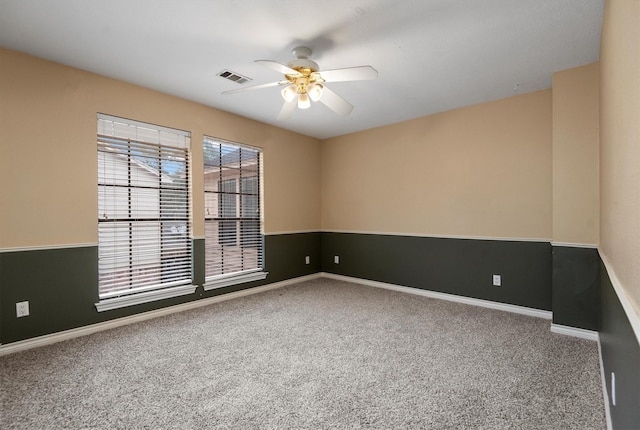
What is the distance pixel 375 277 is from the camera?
4965 mm

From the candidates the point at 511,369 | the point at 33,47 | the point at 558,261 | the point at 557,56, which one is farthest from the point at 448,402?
the point at 33,47

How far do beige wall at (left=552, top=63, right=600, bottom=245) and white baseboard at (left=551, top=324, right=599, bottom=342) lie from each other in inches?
32.2

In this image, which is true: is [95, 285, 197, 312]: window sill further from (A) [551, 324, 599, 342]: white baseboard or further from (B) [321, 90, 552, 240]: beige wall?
(A) [551, 324, 599, 342]: white baseboard

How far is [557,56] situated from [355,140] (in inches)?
115

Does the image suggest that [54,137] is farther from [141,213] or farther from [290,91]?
[290,91]

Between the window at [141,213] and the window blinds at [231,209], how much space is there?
0.31 m

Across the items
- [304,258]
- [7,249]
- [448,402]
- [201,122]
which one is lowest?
[448,402]

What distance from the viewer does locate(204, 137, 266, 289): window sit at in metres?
4.09

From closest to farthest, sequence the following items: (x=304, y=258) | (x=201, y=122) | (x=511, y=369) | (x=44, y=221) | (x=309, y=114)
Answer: (x=511, y=369), (x=44, y=221), (x=201, y=122), (x=309, y=114), (x=304, y=258)

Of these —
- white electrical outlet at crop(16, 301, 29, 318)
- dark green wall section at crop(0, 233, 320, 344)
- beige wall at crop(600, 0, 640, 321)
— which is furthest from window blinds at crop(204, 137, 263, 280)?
beige wall at crop(600, 0, 640, 321)

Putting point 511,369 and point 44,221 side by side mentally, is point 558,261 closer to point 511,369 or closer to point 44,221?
point 511,369

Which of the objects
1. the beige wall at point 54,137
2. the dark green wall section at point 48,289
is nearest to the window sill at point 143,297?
the dark green wall section at point 48,289

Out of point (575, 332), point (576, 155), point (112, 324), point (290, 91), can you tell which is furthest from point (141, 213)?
point (575, 332)

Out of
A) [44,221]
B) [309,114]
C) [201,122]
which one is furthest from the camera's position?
[309,114]
